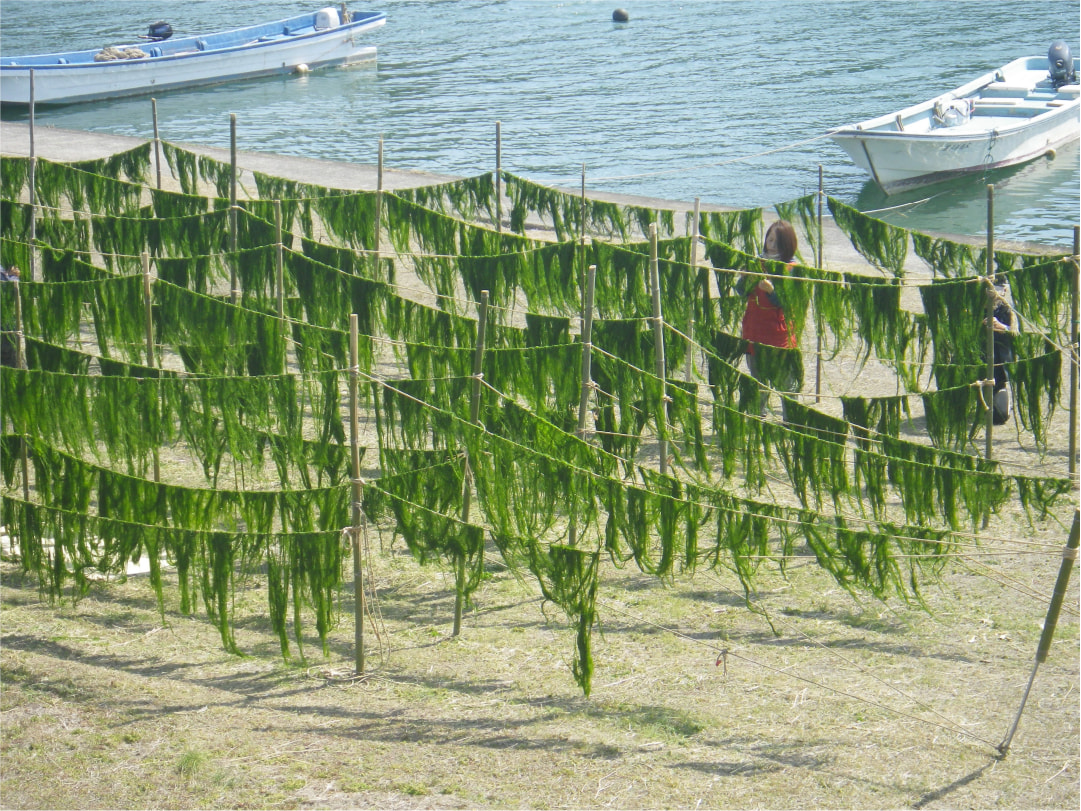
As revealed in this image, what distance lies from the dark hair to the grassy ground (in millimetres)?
3138

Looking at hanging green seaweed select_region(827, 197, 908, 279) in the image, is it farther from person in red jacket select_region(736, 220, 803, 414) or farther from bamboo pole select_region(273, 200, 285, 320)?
bamboo pole select_region(273, 200, 285, 320)

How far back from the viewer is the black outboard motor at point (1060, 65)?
26578mm

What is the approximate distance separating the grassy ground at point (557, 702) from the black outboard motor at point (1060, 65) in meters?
20.7

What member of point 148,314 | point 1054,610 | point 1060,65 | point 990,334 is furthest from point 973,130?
point 1054,610

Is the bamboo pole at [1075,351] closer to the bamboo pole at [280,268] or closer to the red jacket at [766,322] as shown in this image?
the red jacket at [766,322]

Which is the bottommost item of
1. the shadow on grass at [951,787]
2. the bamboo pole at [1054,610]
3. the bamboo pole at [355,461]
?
the shadow on grass at [951,787]

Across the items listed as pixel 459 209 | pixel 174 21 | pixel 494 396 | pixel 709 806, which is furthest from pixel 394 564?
pixel 174 21

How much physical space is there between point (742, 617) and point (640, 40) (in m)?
37.1

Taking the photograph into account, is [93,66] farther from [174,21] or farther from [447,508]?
[447,508]

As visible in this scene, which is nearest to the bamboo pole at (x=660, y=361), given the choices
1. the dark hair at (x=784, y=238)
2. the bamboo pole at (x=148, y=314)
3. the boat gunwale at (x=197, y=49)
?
the dark hair at (x=784, y=238)

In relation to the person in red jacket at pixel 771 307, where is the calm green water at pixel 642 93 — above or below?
above

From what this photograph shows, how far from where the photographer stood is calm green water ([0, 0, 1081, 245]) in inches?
1081

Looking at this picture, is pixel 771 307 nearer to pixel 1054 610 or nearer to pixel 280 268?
pixel 280 268

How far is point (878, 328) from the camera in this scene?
11023mm
